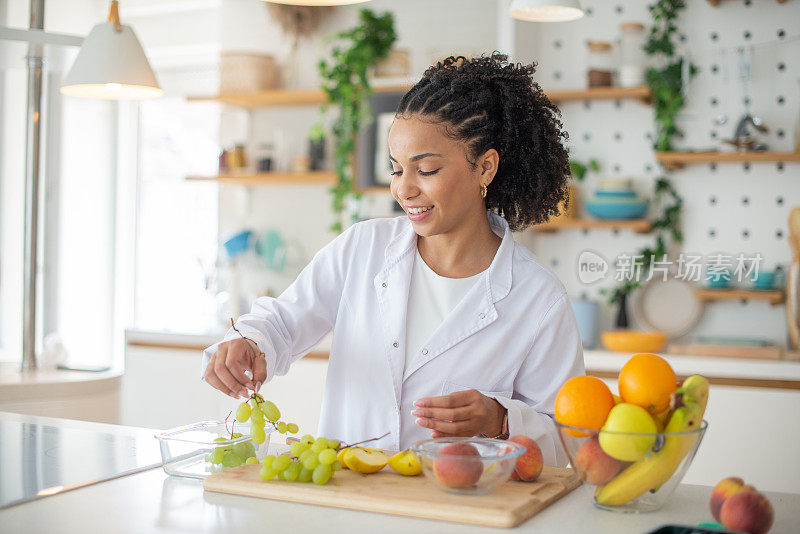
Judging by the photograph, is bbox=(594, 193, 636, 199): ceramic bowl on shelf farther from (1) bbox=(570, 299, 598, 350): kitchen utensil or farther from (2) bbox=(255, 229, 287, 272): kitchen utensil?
(2) bbox=(255, 229, 287, 272): kitchen utensil

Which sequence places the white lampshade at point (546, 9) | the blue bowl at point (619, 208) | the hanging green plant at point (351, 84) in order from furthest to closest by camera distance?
the hanging green plant at point (351, 84) → the blue bowl at point (619, 208) → the white lampshade at point (546, 9)

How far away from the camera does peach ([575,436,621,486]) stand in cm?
122

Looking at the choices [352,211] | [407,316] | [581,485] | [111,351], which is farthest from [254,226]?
[581,485]

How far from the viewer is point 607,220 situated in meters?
3.94

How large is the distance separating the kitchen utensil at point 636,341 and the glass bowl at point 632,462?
247 centimetres

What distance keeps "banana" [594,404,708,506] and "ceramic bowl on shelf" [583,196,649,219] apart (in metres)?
2.75

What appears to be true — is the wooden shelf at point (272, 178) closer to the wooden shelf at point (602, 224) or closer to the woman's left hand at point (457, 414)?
the wooden shelf at point (602, 224)

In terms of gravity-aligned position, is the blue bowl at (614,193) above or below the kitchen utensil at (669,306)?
above

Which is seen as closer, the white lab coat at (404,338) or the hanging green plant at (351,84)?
the white lab coat at (404,338)

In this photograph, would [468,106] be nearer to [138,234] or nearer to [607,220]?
[607,220]

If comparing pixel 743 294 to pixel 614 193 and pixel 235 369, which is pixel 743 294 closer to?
pixel 614 193

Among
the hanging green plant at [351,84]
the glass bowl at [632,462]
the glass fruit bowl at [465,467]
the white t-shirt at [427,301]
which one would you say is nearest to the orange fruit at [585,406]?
the glass bowl at [632,462]

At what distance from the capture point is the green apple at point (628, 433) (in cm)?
119

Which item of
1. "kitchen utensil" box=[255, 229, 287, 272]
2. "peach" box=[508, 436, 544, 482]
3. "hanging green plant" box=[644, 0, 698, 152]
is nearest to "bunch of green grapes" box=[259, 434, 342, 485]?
"peach" box=[508, 436, 544, 482]
